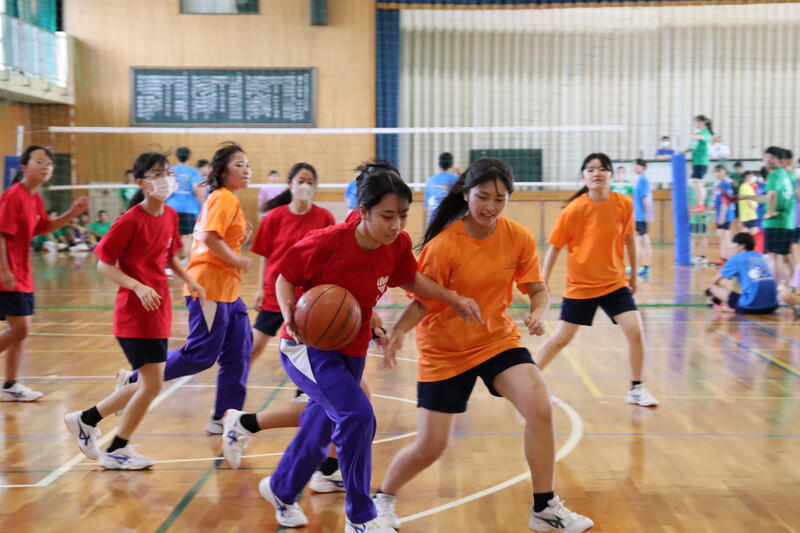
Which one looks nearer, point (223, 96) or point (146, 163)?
point (146, 163)

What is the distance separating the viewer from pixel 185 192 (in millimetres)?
11422

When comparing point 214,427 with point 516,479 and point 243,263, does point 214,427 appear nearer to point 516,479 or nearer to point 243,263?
point 243,263

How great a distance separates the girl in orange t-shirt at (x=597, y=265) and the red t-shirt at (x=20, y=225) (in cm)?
311

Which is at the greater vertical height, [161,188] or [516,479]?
[161,188]

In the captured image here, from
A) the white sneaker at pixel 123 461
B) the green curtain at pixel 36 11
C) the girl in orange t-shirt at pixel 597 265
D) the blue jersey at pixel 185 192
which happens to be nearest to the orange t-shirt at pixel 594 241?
the girl in orange t-shirt at pixel 597 265

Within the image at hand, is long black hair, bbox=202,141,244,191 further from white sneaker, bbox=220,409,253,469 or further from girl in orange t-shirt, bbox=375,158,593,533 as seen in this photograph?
girl in orange t-shirt, bbox=375,158,593,533

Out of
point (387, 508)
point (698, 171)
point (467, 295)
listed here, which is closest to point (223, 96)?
point (698, 171)

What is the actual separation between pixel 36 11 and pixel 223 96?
13.4 ft

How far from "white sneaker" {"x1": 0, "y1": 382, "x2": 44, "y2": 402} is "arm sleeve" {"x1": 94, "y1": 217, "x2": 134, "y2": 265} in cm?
190

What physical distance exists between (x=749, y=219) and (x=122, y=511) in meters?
10.9

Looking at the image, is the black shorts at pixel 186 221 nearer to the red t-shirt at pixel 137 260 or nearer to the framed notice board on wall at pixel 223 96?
→ the framed notice board on wall at pixel 223 96

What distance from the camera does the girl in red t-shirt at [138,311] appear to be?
12.2 ft

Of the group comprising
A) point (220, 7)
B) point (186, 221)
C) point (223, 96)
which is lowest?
point (186, 221)

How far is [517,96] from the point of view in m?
18.3
